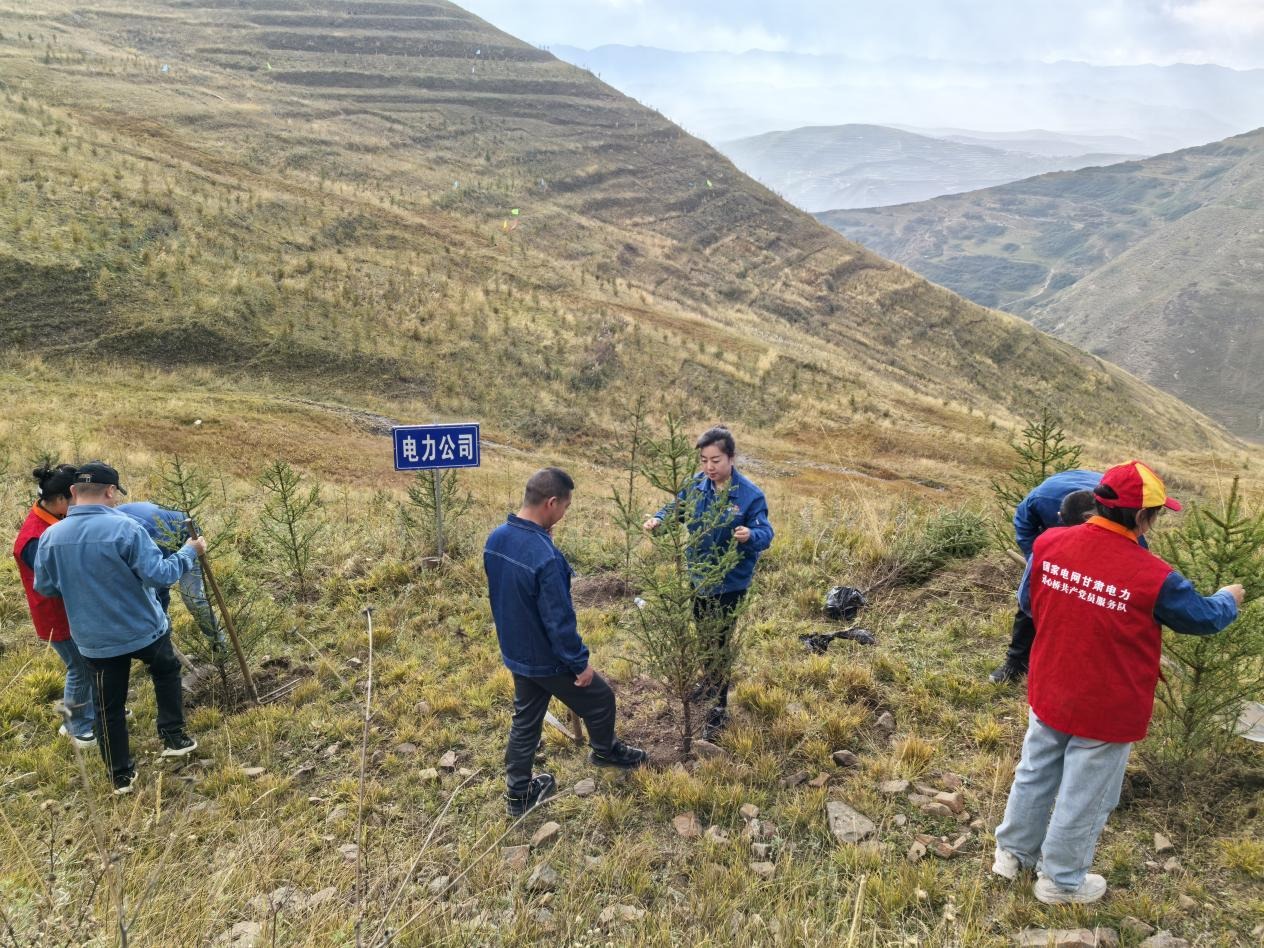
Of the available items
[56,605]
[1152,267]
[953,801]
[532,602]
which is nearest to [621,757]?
[532,602]

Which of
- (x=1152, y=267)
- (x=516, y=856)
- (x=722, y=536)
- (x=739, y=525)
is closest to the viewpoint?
(x=516, y=856)

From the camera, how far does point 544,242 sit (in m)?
39.4

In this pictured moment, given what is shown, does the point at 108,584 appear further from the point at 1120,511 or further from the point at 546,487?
the point at 1120,511

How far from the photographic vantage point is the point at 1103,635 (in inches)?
111

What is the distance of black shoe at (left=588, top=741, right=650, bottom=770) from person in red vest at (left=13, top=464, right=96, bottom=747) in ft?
10.3

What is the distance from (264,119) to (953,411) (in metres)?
40.9

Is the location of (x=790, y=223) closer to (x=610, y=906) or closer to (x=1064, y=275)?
(x=610, y=906)

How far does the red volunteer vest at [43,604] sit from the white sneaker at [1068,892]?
5480 millimetres

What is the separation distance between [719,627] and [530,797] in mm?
1444

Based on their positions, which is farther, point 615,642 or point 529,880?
point 615,642

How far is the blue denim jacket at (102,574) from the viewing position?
3787 mm

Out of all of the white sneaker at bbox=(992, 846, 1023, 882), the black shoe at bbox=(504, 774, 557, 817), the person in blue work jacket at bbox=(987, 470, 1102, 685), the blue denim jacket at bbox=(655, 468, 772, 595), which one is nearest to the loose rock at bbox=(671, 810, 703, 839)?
the black shoe at bbox=(504, 774, 557, 817)

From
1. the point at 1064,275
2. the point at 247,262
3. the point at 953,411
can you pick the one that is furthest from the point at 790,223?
the point at 1064,275

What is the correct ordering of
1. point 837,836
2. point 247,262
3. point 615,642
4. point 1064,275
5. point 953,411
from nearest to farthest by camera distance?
point 837,836, point 615,642, point 247,262, point 953,411, point 1064,275
